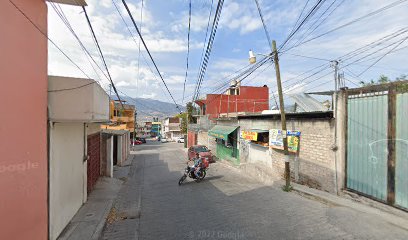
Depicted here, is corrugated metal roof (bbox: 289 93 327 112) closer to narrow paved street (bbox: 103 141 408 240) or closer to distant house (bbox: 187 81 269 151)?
narrow paved street (bbox: 103 141 408 240)

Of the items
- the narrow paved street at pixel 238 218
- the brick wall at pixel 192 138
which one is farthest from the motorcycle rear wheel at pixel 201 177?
the brick wall at pixel 192 138

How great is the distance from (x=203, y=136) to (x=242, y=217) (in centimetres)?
2313

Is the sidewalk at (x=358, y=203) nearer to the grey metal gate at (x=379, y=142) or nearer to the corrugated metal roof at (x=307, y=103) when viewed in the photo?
the grey metal gate at (x=379, y=142)

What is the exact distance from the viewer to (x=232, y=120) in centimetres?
1966

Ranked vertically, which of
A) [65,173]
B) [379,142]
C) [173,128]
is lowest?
[173,128]

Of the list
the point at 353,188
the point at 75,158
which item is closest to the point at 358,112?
the point at 353,188

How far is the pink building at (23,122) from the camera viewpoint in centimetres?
442

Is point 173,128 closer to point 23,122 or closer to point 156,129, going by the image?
point 156,129

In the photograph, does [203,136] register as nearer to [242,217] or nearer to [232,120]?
[232,120]

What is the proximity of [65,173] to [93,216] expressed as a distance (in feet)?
5.57

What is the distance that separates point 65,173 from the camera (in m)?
7.27

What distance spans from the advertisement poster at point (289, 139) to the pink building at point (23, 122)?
9.02 meters

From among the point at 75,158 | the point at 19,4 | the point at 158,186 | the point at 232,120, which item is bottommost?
the point at 158,186

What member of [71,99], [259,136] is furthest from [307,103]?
[71,99]
